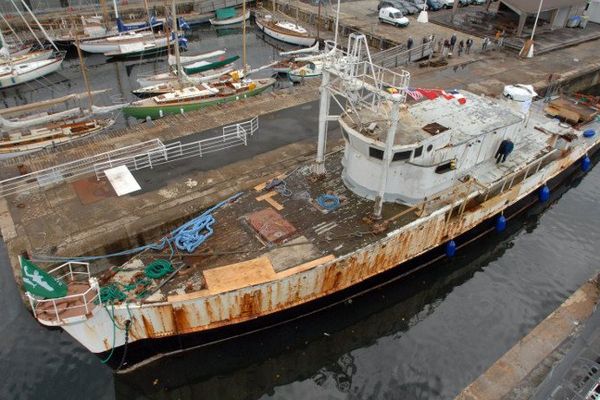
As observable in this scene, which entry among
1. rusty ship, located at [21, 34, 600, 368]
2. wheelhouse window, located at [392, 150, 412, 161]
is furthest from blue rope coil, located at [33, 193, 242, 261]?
wheelhouse window, located at [392, 150, 412, 161]

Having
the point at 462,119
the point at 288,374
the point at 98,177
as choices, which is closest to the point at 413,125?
the point at 462,119

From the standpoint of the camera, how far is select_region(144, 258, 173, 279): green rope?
1416cm

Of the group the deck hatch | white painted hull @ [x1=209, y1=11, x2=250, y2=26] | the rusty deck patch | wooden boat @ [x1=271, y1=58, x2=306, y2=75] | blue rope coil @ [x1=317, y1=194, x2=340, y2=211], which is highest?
the deck hatch

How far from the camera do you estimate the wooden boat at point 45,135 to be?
2612 cm

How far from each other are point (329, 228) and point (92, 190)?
11.2m

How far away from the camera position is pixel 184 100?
3027 cm

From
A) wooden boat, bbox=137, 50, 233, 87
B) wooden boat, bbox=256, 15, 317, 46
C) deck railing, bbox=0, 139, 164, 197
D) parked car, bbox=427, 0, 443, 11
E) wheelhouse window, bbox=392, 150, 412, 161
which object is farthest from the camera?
parked car, bbox=427, 0, 443, 11

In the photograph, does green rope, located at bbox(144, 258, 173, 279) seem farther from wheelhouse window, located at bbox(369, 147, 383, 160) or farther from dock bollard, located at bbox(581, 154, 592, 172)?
dock bollard, located at bbox(581, 154, 592, 172)

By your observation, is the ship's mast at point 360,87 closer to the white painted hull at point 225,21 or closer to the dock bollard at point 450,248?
the dock bollard at point 450,248

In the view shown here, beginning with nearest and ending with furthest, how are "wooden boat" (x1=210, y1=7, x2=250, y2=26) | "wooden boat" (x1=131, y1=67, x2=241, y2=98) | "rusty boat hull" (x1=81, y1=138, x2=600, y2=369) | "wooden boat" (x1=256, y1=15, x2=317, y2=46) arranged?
1. "rusty boat hull" (x1=81, y1=138, x2=600, y2=369)
2. "wooden boat" (x1=131, y1=67, x2=241, y2=98)
3. "wooden boat" (x1=256, y1=15, x2=317, y2=46)
4. "wooden boat" (x1=210, y1=7, x2=250, y2=26)

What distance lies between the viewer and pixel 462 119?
18656mm

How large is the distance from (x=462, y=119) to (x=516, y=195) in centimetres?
512

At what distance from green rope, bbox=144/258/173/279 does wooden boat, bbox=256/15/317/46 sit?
121 ft

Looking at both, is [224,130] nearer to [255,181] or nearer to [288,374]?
[255,181]
